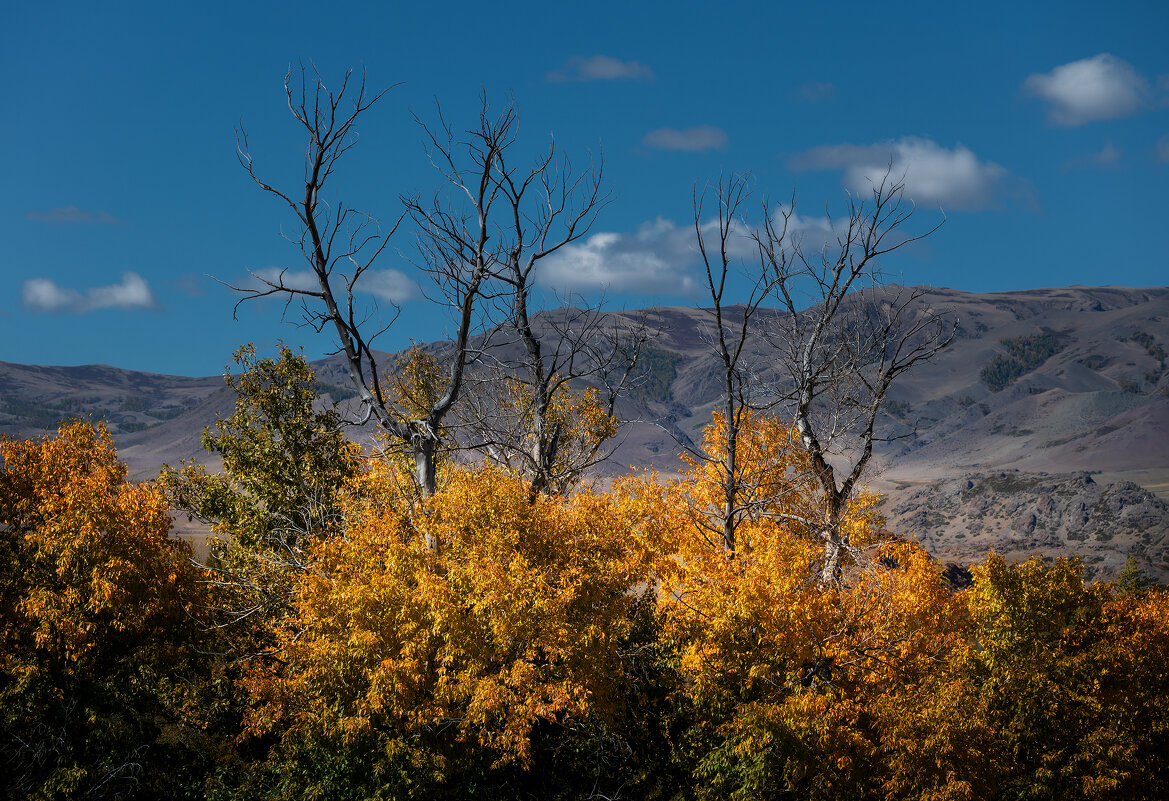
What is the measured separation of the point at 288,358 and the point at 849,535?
864 inches

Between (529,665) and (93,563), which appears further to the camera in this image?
(93,563)

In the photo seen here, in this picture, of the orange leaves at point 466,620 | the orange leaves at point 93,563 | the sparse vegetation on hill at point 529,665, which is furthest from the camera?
the orange leaves at point 93,563

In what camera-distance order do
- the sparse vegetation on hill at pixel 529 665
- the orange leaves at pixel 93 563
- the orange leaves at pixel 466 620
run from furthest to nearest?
the orange leaves at pixel 93 563 → the sparse vegetation on hill at pixel 529 665 → the orange leaves at pixel 466 620

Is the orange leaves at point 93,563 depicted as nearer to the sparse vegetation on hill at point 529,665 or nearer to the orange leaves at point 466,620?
the sparse vegetation on hill at point 529,665

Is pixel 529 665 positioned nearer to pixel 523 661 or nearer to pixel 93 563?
pixel 523 661

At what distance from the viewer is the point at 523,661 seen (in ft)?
79.4

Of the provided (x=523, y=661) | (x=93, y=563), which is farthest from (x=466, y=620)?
(x=93, y=563)

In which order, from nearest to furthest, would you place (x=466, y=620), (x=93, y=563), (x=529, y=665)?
1. (x=529, y=665)
2. (x=466, y=620)
3. (x=93, y=563)

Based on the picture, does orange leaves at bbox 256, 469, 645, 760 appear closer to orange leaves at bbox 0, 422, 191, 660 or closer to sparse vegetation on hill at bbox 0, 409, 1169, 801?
sparse vegetation on hill at bbox 0, 409, 1169, 801

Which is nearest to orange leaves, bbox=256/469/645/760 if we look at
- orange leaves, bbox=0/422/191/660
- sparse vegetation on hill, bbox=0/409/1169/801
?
sparse vegetation on hill, bbox=0/409/1169/801

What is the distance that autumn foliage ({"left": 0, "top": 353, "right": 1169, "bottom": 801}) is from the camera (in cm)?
2512

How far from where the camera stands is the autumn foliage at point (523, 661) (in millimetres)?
25125

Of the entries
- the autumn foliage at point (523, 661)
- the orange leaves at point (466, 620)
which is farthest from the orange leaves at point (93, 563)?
the orange leaves at point (466, 620)

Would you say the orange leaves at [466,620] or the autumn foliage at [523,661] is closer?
the orange leaves at [466,620]
